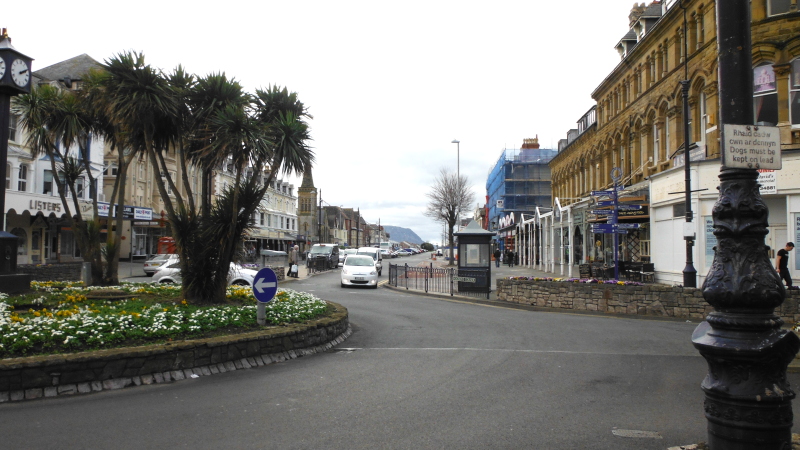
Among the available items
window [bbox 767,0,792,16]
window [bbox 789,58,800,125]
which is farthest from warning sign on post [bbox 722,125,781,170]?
window [bbox 767,0,792,16]

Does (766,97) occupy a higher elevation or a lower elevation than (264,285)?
higher

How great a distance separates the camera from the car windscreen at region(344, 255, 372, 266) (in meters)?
25.1

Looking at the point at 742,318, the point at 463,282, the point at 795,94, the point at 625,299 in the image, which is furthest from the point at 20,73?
the point at 795,94

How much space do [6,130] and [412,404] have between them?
1301 cm

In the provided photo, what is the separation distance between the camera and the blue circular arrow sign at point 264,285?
8.81 meters

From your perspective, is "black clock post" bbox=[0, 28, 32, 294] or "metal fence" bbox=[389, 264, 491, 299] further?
"metal fence" bbox=[389, 264, 491, 299]

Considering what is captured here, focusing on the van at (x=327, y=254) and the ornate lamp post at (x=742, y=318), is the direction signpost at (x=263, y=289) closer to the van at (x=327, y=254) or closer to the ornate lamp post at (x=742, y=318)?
the ornate lamp post at (x=742, y=318)

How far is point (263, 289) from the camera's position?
8.92m

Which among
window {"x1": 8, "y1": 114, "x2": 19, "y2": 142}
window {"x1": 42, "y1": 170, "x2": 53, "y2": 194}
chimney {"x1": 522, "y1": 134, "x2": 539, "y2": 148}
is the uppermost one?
chimney {"x1": 522, "y1": 134, "x2": 539, "y2": 148}

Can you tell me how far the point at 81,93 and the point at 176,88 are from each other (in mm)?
5439

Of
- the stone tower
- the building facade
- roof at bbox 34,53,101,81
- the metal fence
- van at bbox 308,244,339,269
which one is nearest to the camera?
the metal fence

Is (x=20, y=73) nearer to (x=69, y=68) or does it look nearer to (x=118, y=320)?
(x=118, y=320)

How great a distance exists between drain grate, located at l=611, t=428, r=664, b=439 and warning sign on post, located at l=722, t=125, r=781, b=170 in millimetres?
2665

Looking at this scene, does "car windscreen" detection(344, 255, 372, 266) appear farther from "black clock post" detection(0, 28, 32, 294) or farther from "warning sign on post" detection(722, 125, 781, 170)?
"warning sign on post" detection(722, 125, 781, 170)
